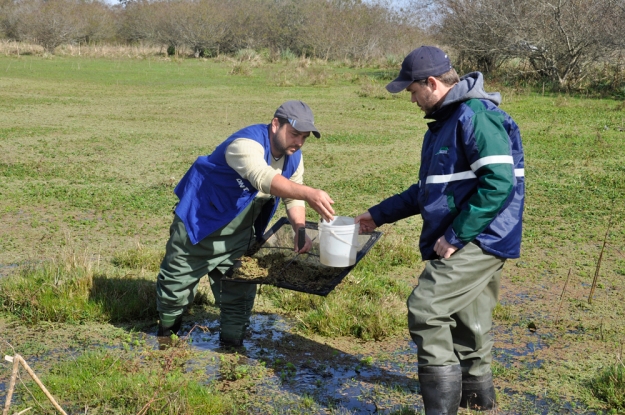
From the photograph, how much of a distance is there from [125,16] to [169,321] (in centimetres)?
6485

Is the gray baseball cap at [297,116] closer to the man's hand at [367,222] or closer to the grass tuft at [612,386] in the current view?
the man's hand at [367,222]

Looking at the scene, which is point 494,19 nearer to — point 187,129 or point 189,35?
point 187,129

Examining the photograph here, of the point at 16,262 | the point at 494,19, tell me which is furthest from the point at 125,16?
the point at 16,262

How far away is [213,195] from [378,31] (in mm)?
44327

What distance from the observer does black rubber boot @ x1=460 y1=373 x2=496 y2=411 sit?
13.8 feet

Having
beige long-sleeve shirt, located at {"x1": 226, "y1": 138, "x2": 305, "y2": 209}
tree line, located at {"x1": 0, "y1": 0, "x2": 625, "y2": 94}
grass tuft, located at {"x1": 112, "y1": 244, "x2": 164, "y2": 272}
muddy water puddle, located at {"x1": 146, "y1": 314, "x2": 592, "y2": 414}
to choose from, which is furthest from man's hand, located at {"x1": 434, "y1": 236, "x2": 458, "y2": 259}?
tree line, located at {"x1": 0, "y1": 0, "x2": 625, "y2": 94}

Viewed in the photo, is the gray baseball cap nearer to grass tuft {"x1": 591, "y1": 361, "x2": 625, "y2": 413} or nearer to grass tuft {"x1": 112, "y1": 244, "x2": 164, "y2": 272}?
grass tuft {"x1": 591, "y1": 361, "x2": 625, "y2": 413}

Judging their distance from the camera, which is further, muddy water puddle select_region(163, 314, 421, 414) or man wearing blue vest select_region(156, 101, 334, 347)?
man wearing blue vest select_region(156, 101, 334, 347)

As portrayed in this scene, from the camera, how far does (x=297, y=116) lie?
14.9ft

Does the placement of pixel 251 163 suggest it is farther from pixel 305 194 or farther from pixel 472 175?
pixel 472 175

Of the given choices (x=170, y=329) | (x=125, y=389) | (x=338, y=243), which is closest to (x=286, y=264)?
(x=338, y=243)

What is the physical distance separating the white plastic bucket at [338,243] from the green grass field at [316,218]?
970 millimetres

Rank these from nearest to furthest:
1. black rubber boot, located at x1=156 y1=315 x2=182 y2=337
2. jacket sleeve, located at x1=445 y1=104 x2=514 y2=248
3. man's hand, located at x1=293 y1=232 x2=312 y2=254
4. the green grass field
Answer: jacket sleeve, located at x1=445 y1=104 x2=514 y2=248
man's hand, located at x1=293 y1=232 x2=312 y2=254
the green grass field
black rubber boot, located at x1=156 y1=315 x2=182 y2=337

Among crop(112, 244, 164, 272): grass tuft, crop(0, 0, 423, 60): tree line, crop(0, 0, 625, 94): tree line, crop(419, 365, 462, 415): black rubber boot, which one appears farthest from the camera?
crop(0, 0, 423, 60): tree line
